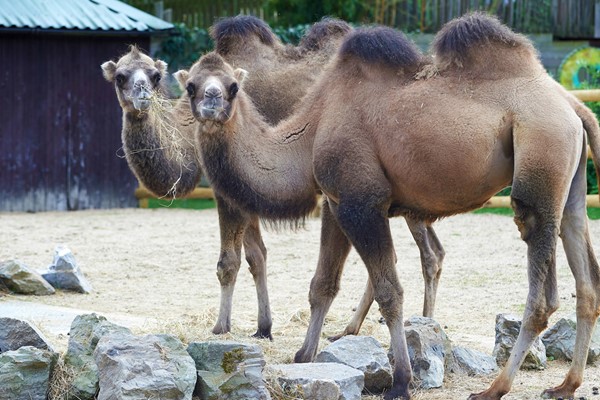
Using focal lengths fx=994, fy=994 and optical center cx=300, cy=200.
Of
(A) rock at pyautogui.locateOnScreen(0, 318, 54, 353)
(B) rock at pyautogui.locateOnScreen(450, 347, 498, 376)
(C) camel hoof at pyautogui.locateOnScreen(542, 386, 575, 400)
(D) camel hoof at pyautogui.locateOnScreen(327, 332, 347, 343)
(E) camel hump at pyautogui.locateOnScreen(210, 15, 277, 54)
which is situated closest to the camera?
(C) camel hoof at pyautogui.locateOnScreen(542, 386, 575, 400)

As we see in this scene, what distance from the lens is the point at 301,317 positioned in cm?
824

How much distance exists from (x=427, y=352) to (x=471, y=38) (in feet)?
6.44

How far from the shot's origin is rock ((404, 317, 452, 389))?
6.15 metres

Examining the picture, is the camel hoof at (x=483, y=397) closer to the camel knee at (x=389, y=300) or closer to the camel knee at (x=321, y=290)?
the camel knee at (x=389, y=300)

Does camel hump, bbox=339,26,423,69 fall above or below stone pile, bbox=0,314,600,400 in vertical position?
above

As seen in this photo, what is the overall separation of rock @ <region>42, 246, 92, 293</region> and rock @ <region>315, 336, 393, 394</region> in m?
4.21

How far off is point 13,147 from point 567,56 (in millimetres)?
10276

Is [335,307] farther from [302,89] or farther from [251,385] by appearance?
[251,385]

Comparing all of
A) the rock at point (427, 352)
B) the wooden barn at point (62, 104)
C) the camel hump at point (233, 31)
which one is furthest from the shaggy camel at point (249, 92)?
the wooden barn at point (62, 104)

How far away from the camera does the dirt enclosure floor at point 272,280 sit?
746 centimetres

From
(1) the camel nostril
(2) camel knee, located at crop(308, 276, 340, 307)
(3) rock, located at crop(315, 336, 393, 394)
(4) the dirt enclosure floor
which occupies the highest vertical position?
(1) the camel nostril

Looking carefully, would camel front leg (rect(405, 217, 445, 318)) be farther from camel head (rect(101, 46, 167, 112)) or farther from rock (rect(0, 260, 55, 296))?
rock (rect(0, 260, 55, 296))

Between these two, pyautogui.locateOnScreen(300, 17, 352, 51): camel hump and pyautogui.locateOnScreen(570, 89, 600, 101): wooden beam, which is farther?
pyautogui.locateOnScreen(570, 89, 600, 101): wooden beam

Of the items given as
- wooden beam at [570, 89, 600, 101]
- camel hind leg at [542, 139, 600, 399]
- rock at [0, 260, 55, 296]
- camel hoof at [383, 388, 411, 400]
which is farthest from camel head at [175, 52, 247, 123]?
wooden beam at [570, 89, 600, 101]
